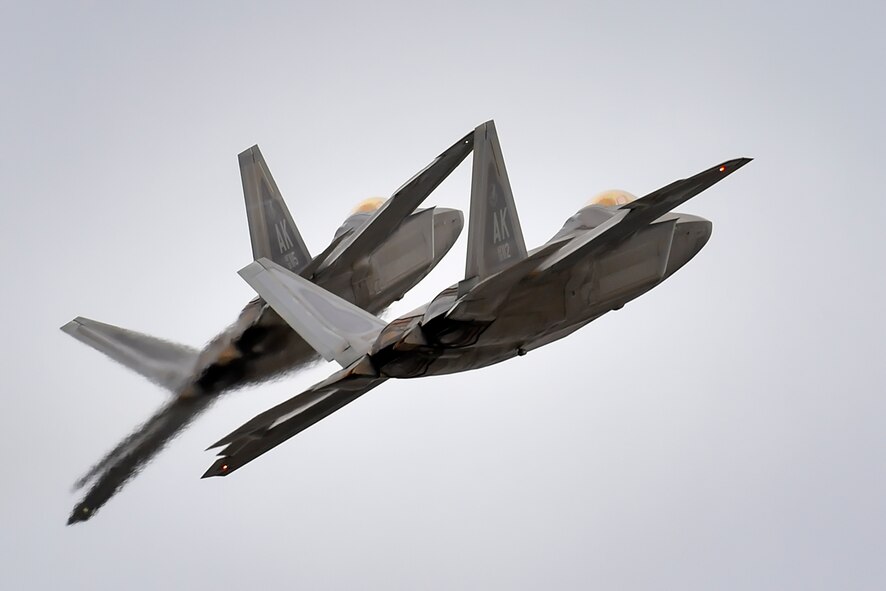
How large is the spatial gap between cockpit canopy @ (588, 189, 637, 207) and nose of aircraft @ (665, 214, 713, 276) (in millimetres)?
1851

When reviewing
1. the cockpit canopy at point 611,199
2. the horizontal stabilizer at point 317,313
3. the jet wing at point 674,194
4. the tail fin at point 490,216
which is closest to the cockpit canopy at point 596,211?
the cockpit canopy at point 611,199

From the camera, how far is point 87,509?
42.3 metres

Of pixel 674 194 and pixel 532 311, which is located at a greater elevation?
pixel 674 194

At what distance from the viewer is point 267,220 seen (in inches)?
1670

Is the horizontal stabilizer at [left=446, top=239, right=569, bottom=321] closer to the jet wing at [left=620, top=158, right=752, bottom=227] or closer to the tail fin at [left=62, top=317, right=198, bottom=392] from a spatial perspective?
the jet wing at [left=620, top=158, right=752, bottom=227]

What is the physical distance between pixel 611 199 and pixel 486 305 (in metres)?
5.82

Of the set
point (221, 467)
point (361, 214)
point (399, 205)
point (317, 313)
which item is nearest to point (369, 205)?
point (361, 214)

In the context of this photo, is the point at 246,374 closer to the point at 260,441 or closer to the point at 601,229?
the point at 260,441

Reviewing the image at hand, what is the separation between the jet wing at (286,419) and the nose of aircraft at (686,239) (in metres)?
6.39

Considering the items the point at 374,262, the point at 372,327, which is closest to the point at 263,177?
the point at 374,262

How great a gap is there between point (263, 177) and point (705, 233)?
32.4 feet

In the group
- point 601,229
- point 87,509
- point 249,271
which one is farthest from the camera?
point 87,509

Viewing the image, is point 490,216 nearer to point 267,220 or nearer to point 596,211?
point 596,211

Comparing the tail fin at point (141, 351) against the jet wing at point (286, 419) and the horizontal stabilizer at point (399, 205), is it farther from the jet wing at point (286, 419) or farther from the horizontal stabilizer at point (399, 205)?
the jet wing at point (286, 419)
